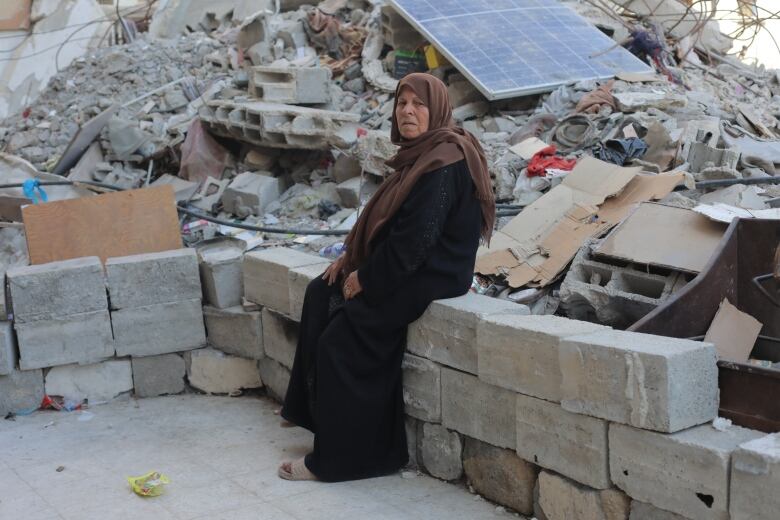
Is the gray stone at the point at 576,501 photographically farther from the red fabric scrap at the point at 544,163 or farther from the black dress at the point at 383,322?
the red fabric scrap at the point at 544,163

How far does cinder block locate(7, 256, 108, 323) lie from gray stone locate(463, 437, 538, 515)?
264 centimetres

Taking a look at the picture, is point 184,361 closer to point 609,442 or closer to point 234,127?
point 609,442

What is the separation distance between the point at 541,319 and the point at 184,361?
287cm

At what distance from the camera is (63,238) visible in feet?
21.1

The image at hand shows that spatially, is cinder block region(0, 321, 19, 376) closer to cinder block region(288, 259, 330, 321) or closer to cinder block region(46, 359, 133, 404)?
cinder block region(46, 359, 133, 404)

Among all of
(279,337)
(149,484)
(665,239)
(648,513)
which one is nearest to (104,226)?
(279,337)

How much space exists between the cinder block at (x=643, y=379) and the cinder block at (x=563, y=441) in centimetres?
9

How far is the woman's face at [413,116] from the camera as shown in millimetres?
4695

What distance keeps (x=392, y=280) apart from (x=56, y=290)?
8.08 feet

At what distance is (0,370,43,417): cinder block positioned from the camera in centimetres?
609

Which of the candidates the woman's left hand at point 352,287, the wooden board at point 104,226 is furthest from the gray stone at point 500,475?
the wooden board at point 104,226

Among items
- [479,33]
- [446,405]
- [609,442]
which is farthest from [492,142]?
[609,442]

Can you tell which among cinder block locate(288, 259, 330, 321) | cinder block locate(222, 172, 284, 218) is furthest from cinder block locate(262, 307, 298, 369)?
cinder block locate(222, 172, 284, 218)

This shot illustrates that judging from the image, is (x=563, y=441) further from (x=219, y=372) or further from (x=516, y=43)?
(x=516, y=43)
